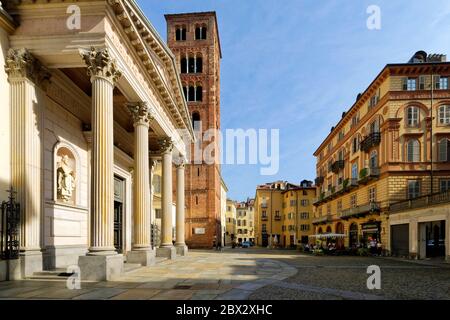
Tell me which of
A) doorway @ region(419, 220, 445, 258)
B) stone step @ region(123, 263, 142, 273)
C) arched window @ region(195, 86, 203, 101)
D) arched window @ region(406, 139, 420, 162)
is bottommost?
doorway @ region(419, 220, 445, 258)

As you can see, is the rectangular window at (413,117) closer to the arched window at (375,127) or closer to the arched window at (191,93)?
the arched window at (375,127)

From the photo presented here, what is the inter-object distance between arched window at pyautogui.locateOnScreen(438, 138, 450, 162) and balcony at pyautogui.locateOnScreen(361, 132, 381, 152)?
5.21m

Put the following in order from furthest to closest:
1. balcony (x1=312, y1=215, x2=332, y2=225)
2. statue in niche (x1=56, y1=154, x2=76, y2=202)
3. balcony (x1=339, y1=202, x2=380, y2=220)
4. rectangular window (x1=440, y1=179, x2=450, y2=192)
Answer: balcony (x1=312, y1=215, x2=332, y2=225) < balcony (x1=339, y1=202, x2=380, y2=220) < rectangular window (x1=440, y1=179, x2=450, y2=192) < statue in niche (x1=56, y1=154, x2=76, y2=202)

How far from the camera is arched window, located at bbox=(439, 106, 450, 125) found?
33625 mm

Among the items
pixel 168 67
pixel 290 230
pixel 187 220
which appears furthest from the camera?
pixel 290 230

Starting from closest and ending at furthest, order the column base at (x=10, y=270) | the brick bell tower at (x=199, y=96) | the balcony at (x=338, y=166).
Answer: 1. the column base at (x=10, y=270)
2. the balcony at (x=338, y=166)
3. the brick bell tower at (x=199, y=96)

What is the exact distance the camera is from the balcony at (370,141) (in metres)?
36.2

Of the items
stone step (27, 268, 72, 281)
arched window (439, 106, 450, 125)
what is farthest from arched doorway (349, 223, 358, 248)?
stone step (27, 268, 72, 281)

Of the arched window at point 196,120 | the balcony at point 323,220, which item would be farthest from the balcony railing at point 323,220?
the arched window at point 196,120

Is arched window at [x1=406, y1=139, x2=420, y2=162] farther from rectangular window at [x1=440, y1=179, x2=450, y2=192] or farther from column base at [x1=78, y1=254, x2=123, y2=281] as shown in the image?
column base at [x1=78, y1=254, x2=123, y2=281]
